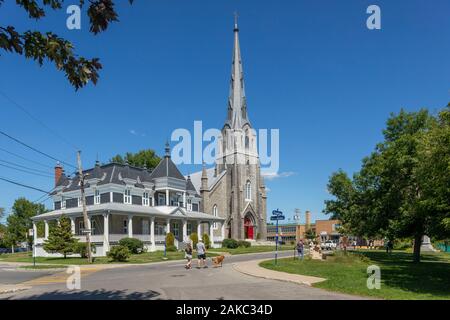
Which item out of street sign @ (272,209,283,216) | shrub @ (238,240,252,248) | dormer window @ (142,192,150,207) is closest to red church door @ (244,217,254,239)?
shrub @ (238,240,252,248)

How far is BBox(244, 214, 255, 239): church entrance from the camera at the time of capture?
65438mm

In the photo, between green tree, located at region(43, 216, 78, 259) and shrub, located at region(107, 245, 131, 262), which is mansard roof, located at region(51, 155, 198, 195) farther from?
shrub, located at region(107, 245, 131, 262)

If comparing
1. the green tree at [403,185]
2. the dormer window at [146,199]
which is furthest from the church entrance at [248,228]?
the green tree at [403,185]

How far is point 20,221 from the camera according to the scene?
74375 millimetres

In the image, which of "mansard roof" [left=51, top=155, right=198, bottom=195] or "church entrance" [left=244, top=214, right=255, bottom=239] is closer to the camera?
"mansard roof" [left=51, top=155, right=198, bottom=195]

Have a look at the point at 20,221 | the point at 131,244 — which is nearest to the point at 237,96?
the point at 131,244

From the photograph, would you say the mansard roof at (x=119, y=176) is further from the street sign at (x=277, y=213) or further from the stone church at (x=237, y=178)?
the street sign at (x=277, y=213)

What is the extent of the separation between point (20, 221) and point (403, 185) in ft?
218

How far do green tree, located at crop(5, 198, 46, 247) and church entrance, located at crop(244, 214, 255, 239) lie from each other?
35.0 metres

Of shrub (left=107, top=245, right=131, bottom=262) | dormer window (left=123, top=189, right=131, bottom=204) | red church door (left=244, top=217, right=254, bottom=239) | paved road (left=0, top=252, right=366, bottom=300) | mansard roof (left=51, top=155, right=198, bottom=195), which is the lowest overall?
red church door (left=244, top=217, right=254, bottom=239)

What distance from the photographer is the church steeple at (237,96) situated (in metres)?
69.1
